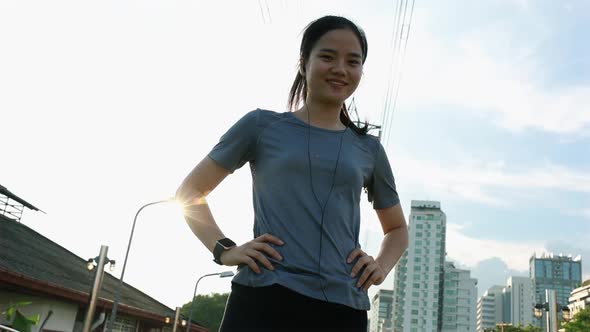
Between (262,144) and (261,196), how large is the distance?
168 millimetres

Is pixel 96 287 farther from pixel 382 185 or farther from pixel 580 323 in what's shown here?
pixel 580 323

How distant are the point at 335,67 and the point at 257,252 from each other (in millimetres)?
633

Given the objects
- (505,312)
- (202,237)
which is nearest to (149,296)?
(202,237)

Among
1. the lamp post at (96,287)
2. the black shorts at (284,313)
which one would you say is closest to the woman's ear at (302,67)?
the black shorts at (284,313)

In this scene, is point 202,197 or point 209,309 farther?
point 209,309

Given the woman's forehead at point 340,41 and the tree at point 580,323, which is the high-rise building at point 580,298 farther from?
the woman's forehead at point 340,41

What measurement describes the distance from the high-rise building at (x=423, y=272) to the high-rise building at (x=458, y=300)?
5641 mm

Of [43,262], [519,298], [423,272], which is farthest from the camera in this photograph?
[519,298]

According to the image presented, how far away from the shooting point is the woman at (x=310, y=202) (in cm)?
154

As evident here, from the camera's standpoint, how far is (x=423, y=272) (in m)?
116

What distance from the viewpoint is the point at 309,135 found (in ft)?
5.82

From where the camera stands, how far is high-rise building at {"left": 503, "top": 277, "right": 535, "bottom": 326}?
162 metres

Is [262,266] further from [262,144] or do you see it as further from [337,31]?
[337,31]

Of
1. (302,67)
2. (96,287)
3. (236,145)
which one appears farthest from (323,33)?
(96,287)
